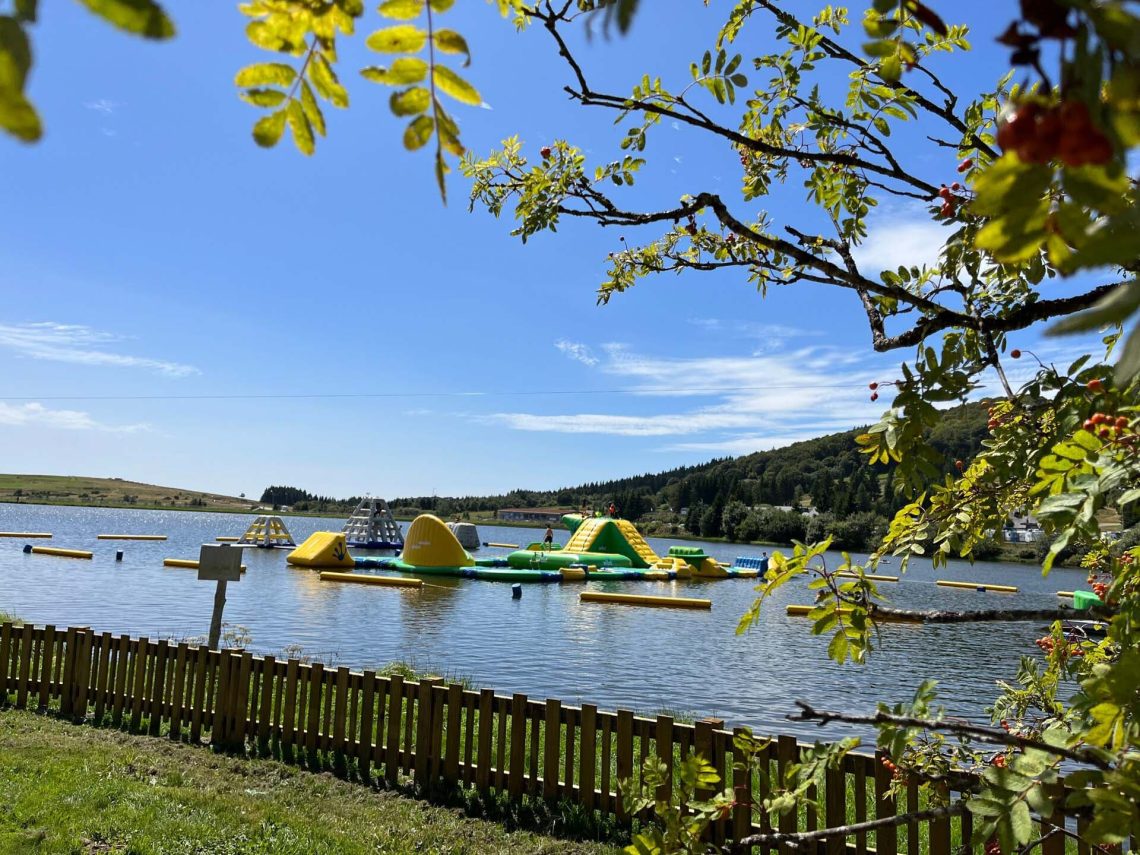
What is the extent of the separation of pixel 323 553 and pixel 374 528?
16.9m

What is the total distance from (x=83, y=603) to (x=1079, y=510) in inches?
946

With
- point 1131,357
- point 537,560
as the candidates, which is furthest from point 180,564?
point 1131,357

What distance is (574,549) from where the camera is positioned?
40.9m

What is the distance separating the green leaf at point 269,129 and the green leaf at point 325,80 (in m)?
0.06

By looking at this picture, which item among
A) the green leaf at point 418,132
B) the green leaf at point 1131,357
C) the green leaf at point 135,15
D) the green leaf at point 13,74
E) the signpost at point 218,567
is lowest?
the signpost at point 218,567

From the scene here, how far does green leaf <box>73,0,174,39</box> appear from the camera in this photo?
0.58m

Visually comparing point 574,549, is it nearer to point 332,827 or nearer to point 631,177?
point 332,827

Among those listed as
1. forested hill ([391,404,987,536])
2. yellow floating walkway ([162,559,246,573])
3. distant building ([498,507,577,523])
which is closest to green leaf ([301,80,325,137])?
yellow floating walkway ([162,559,246,573])

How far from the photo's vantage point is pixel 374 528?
168ft

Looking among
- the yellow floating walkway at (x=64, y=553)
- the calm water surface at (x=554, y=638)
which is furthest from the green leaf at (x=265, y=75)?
the yellow floating walkway at (x=64, y=553)

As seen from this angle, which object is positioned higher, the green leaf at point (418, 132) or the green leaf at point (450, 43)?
the green leaf at point (450, 43)

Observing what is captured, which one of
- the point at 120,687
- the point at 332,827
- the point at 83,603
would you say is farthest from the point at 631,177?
the point at 83,603

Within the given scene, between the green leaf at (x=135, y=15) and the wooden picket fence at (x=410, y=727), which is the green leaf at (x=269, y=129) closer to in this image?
the green leaf at (x=135, y=15)

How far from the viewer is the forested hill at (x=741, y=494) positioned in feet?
382
